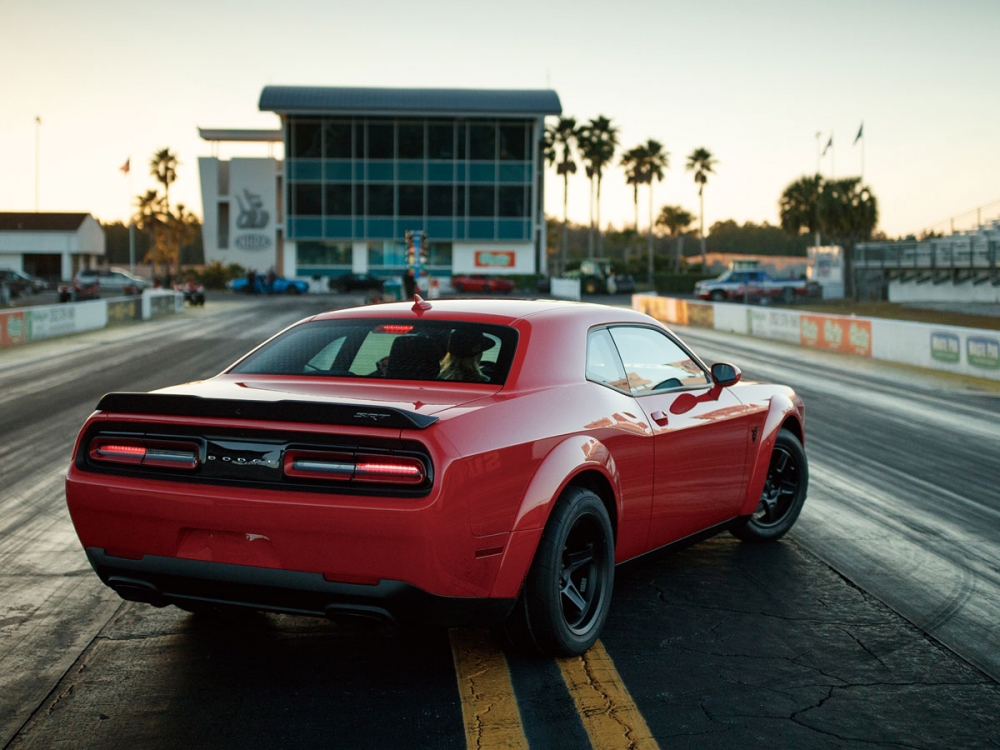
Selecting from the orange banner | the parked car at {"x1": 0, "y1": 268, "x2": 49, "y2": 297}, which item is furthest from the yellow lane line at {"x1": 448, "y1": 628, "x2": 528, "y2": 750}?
the parked car at {"x1": 0, "y1": 268, "x2": 49, "y2": 297}

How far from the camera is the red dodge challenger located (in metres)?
3.74

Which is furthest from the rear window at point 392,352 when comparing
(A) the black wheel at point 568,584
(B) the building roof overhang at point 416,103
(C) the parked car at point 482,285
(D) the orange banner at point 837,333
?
(B) the building roof overhang at point 416,103

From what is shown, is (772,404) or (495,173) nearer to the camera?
(772,404)

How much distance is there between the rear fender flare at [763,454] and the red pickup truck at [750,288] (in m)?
50.5

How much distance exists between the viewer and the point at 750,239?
171m

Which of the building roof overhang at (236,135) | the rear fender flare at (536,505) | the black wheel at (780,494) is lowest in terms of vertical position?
the black wheel at (780,494)

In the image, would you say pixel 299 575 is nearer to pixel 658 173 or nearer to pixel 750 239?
pixel 658 173

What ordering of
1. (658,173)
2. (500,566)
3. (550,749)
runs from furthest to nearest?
(658,173)
(500,566)
(550,749)

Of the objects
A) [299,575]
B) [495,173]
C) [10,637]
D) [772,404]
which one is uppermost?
[495,173]

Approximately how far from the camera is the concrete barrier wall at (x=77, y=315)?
25.8 metres

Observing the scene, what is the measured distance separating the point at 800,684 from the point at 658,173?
9029 centimetres

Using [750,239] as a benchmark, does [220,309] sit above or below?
below

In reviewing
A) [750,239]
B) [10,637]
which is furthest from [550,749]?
[750,239]

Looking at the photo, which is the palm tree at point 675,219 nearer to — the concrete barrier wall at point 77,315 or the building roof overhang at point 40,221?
the building roof overhang at point 40,221
